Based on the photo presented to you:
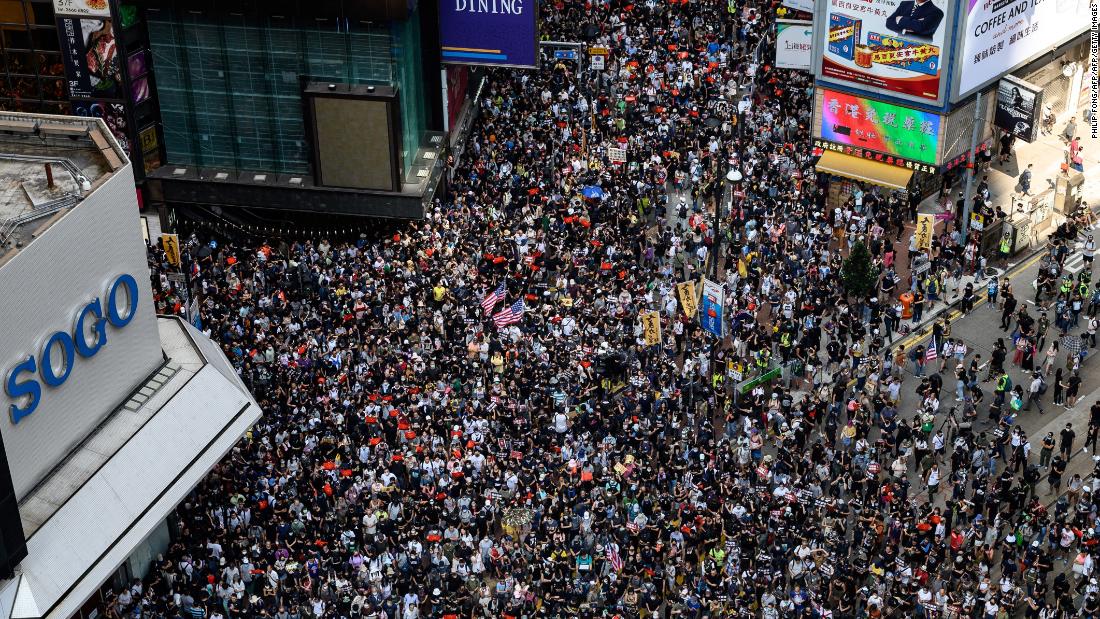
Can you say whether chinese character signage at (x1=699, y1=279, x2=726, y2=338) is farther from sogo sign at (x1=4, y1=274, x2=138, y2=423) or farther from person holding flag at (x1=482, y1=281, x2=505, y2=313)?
sogo sign at (x1=4, y1=274, x2=138, y2=423)

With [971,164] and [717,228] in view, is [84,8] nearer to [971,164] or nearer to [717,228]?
[717,228]

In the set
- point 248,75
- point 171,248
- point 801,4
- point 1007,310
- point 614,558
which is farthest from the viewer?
point 801,4

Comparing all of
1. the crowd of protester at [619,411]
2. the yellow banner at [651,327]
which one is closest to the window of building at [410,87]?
the crowd of protester at [619,411]

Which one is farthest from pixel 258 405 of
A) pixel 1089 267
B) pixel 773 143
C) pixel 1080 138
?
pixel 1080 138

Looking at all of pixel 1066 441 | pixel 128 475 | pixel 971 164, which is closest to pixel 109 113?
pixel 128 475

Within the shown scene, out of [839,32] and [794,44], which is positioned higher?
[839,32]

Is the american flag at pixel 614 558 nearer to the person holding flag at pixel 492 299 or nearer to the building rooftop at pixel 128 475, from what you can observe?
the building rooftop at pixel 128 475
